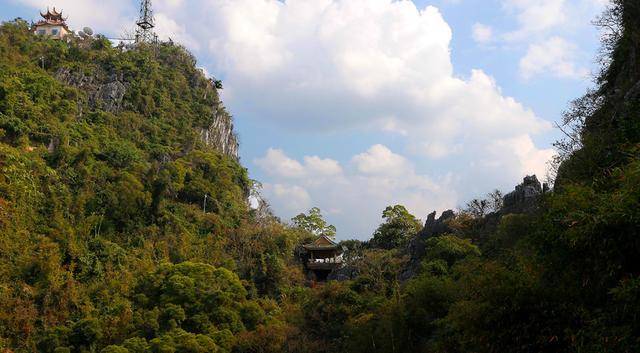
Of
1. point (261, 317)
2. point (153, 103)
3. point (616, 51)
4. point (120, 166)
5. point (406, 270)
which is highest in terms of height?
point (153, 103)

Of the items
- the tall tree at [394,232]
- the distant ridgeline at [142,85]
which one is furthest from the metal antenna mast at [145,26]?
the tall tree at [394,232]

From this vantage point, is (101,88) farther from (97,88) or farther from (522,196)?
(522,196)

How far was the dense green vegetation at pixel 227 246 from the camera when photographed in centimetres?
694

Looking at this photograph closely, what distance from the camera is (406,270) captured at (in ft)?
70.7

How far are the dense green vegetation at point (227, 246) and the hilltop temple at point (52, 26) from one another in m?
4.79

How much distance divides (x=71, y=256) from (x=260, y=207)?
14.6m

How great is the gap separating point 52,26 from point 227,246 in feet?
92.1

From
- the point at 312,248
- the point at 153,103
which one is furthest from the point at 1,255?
the point at 153,103

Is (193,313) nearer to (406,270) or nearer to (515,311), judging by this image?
(406,270)

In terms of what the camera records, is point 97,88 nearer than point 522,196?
No

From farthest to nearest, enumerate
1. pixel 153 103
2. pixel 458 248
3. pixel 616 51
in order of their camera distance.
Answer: pixel 153 103 < pixel 458 248 < pixel 616 51

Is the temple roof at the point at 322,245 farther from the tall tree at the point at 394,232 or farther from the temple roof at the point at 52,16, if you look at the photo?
the temple roof at the point at 52,16

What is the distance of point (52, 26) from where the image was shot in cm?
4775

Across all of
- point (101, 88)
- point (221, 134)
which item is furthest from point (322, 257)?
point (101, 88)
